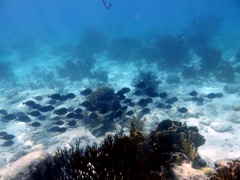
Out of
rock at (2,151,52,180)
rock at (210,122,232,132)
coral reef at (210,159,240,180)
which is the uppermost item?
rock at (210,122,232,132)

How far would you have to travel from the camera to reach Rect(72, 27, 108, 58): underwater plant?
140ft

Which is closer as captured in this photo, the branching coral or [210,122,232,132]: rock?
the branching coral

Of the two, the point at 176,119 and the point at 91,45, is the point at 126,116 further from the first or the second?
the point at 91,45

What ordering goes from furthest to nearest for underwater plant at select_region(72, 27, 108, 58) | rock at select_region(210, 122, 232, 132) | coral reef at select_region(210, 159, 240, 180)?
underwater plant at select_region(72, 27, 108, 58) < rock at select_region(210, 122, 232, 132) < coral reef at select_region(210, 159, 240, 180)

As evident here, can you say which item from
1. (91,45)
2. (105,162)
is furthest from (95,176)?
(91,45)

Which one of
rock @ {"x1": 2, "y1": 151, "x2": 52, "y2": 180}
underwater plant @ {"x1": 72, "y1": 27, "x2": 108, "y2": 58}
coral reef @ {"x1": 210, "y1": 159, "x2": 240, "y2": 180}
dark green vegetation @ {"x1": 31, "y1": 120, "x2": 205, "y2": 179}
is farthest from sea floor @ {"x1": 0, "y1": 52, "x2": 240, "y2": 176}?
underwater plant @ {"x1": 72, "y1": 27, "x2": 108, "y2": 58}

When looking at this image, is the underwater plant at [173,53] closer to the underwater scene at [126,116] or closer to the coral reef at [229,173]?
the underwater scene at [126,116]

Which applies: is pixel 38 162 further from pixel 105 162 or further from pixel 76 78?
pixel 76 78

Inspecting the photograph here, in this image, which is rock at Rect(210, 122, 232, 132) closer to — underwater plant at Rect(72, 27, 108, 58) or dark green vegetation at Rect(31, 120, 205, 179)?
dark green vegetation at Rect(31, 120, 205, 179)

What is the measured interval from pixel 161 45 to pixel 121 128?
936 inches

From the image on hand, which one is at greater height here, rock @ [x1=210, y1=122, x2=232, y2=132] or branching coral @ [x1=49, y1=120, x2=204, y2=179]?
rock @ [x1=210, y1=122, x2=232, y2=132]

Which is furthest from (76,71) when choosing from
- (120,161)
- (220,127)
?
(120,161)

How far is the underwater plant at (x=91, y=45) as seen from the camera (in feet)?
140

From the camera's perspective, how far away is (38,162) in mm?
7273
